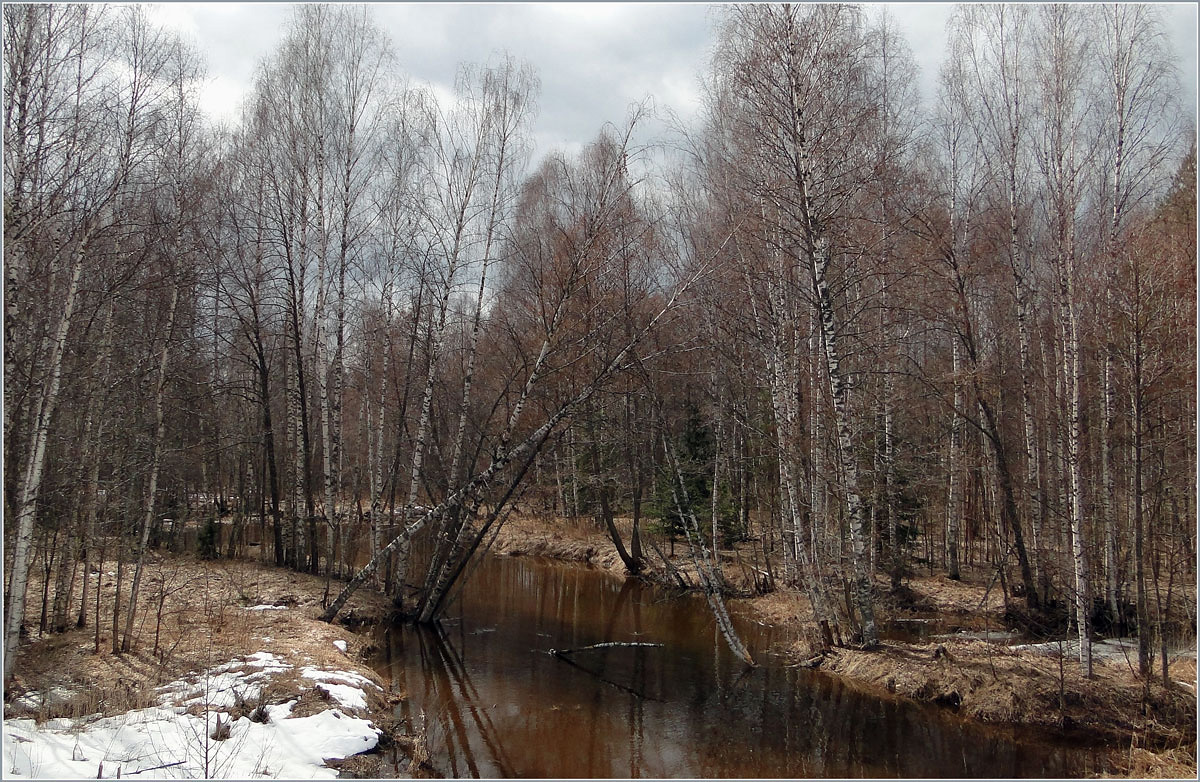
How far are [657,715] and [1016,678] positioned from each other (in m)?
4.17

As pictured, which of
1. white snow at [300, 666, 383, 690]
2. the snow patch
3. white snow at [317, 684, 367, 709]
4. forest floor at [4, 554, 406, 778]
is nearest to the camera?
the snow patch

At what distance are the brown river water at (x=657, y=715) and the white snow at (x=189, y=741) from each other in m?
0.76

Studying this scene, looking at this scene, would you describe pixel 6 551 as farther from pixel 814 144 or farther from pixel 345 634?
pixel 814 144

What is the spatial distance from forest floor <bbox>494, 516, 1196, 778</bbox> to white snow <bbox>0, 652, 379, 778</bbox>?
20.9 feet

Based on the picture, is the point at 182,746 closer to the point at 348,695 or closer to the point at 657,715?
the point at 348,695

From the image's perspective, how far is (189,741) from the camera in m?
5.89

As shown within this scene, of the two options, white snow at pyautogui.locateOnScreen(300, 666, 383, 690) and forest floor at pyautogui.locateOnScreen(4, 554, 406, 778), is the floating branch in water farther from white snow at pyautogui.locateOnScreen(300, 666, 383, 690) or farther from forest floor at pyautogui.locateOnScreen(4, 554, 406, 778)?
white snow at pyautogui.locateOnScreen(300, 666, 383, 690)

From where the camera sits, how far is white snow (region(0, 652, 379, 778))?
17.7ft

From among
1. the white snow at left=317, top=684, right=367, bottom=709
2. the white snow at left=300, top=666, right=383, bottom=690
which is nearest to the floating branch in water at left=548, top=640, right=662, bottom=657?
the white snow at left=300, top=666, right=383, bottom=690

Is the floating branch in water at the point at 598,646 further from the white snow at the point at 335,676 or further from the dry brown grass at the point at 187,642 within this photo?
the white snow at the point at 335,676

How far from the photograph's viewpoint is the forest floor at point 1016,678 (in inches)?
291

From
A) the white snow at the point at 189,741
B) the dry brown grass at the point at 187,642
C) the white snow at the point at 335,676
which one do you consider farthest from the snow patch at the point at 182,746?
the white snow at the point at 335,676

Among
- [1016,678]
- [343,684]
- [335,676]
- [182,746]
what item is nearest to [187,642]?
[335,676]

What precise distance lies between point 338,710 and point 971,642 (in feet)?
28.2
